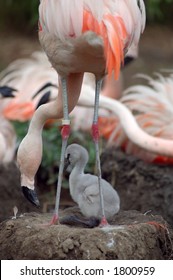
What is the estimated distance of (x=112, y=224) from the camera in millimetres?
5066

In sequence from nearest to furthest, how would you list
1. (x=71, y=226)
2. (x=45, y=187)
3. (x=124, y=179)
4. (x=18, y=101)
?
(x=71, y=226) < (x=124, y=179) < (x=45, y=187) < (x=18, y=101)

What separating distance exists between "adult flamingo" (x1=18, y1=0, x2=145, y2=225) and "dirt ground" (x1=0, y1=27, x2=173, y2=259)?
210 millimetres

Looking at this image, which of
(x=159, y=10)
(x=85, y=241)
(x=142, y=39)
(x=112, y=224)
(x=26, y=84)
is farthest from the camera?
(x=142, y=39)

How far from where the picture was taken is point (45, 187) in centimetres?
768

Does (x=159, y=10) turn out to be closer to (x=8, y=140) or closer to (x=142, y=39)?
(x=142, y=39)

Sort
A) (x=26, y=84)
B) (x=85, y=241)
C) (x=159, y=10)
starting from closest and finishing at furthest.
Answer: (x=85, y=241), (x=26, y=84), (x=159, y=10)

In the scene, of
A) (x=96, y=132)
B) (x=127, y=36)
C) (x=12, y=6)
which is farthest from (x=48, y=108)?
(x=12, y=6)

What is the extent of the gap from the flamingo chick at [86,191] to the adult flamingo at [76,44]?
12cm

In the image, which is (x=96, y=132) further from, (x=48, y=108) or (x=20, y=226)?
(x=20, y=226)

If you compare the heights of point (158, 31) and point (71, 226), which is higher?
point (71, 226)

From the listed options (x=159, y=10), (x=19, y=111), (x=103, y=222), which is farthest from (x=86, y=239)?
(x=159, y=10)

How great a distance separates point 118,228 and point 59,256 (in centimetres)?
38

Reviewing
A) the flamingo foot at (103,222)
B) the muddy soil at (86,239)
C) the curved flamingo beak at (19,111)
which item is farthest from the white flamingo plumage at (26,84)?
the flamingo foot at (103,222)

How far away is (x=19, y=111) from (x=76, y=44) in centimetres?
352
